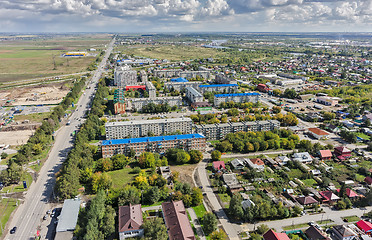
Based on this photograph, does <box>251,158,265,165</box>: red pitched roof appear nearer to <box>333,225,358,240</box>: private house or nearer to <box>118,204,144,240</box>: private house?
<box>333,225,358,240</box>: private house

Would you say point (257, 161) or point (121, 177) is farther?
point (257, 161)

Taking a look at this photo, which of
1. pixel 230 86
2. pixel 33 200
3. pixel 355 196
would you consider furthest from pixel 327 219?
pixel 230 86

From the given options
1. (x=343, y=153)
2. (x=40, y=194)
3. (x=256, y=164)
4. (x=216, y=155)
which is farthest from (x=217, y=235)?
(x=343, y=153)

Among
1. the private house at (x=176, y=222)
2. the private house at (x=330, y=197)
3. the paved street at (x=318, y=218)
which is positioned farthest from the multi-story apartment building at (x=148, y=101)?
the paved street at (x=318, y=218)

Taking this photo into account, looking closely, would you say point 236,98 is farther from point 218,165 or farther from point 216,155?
point 218,165

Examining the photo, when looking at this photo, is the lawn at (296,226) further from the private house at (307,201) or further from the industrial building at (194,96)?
the industrial building at (194,96)

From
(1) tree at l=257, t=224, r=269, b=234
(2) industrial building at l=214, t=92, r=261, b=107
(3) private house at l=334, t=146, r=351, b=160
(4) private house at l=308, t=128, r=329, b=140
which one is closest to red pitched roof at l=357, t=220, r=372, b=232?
(1) tree at l=257, t=224, r=269, b=234
